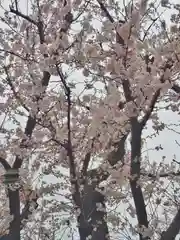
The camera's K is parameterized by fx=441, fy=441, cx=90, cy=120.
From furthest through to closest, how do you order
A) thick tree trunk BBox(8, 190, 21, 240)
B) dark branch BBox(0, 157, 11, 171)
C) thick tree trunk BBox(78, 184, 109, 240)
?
dark branch BBox(0, 157, 11, 171), thick tree trunk BBox(8, 190, 21, 240), thick tree trunk BBox(78, 184, 109, 240)

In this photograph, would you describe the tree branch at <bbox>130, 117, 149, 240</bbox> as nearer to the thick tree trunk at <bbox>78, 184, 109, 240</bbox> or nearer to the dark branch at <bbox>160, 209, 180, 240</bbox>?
the dark branch at <bbox>160, 209, 180, 240</bbox>

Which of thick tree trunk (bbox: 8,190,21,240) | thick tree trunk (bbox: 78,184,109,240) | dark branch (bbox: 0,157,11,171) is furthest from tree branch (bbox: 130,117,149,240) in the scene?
A: dark branch (bbox: 0,157,11,171)

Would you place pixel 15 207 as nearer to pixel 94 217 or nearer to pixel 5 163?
pixel 5 163

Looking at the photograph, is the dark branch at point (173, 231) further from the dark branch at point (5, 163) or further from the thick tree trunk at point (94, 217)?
the dark branch at point (5, 163)

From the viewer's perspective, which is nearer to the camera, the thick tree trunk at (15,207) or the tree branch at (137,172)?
the tree branch at (137,172)

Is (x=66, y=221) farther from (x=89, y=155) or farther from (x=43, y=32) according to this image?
(x=43, y=32)

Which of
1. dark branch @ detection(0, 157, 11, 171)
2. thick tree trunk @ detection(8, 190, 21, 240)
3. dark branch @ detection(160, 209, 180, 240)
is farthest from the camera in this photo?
dark branch @ detection(0, 157, 11, 171)

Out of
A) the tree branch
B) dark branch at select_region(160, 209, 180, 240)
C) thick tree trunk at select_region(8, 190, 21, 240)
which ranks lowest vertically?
dark branch at select_region(160, 209, 180, 240)

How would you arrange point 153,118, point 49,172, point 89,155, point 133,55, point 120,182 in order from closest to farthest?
point 133,55
point 120,182
point 153,118
point 89,155
point 49,172

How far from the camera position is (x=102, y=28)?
3973 millimetres

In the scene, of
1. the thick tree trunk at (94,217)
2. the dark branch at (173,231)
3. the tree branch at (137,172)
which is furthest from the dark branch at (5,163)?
the dark branch at (173,231)

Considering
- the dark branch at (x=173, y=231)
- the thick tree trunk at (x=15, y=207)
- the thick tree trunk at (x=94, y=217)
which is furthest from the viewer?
the thick tree trunk at (x=15, y=207)

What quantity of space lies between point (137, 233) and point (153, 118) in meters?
1.23

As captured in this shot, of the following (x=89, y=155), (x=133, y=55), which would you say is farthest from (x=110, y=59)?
(x=89, y=155)
